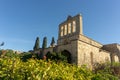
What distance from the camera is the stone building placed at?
874 inches

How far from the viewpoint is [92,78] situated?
7395 mm

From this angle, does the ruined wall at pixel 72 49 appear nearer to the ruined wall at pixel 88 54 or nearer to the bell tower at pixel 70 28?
the ruined wall at pixel 88 54

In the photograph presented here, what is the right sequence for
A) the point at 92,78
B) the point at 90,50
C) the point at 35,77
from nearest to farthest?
1. the point at 35,77
2. the point at 92,78
3. the point at 90,50

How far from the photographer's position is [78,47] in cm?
2197

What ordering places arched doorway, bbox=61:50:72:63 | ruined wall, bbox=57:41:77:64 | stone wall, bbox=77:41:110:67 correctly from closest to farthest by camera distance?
ruined wall, bbox=57:41:77:64
arched doorway, bbox=61:50:72:63
stone wall, bbox=77:41:110:67

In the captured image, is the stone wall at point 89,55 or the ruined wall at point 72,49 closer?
the ruined wall at point 72,49

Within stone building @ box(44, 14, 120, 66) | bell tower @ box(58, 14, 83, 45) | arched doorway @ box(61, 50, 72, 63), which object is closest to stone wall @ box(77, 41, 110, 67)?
stone building @ box(44, 14, 120, 66)

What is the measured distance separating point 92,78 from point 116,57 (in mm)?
25825

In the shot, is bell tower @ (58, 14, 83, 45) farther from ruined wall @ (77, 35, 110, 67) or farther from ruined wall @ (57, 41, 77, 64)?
ruined wall @ (57, 41, 77, 64)

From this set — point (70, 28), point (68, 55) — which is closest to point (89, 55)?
point (68, 55)

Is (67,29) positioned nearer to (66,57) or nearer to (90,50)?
(90,50)

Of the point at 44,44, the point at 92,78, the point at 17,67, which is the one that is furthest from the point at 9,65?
the point at 44,44

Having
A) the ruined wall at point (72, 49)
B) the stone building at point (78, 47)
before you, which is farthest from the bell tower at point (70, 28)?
the ruined wall at point (72, 49)

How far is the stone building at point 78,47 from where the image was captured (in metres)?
22.2
